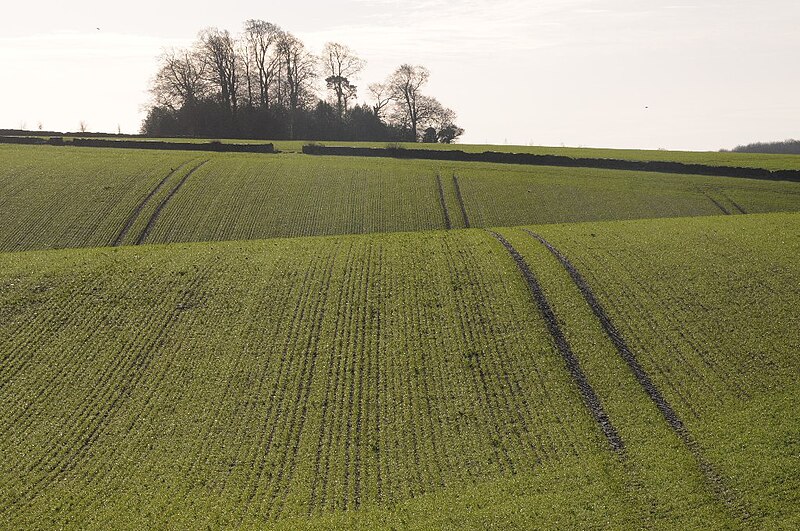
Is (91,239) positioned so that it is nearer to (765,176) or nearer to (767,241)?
(767,241)

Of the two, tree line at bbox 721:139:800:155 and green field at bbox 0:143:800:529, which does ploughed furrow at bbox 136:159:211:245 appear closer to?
green field at bbox 0:143:800:529

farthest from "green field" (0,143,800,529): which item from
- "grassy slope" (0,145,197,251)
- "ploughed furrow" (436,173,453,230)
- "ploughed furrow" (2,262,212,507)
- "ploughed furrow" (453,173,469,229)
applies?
"ploughed furrow" (453,173,469,229)

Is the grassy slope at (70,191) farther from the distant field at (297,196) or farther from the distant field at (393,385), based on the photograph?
the distant field at (393,385)

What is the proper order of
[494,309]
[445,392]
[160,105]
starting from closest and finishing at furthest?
[445,392] < [494,309] < [160,105]

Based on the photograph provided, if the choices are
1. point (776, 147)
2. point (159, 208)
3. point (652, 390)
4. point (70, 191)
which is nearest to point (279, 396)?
point (652, 390)

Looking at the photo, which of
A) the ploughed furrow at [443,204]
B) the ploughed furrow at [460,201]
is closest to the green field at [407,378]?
the ploughed furrow at [443,204]

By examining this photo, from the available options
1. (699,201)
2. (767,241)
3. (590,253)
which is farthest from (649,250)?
(699,201)
